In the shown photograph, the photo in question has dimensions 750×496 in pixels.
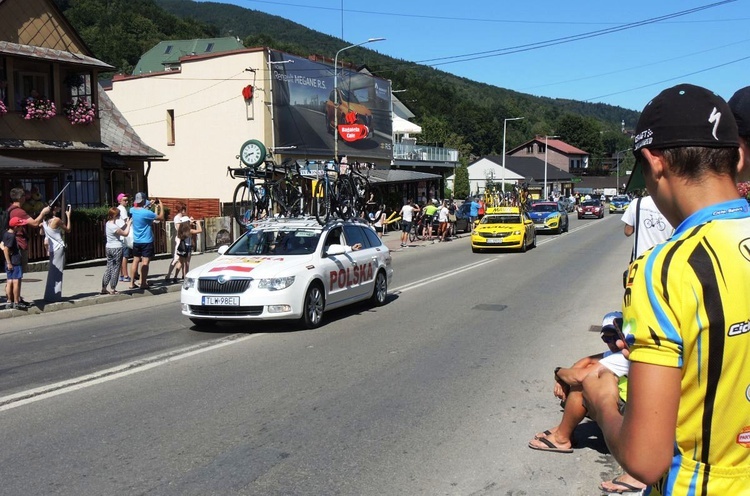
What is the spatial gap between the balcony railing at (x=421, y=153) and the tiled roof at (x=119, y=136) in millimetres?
22154

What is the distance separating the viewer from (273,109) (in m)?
36.4

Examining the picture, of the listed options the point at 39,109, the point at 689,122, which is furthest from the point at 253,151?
the point at 689,122

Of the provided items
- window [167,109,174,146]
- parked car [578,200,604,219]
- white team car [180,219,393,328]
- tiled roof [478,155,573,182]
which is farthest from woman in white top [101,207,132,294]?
tiled roof [478,155,573,182]

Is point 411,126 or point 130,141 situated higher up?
point 411,126

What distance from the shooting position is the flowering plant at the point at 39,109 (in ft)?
73.3

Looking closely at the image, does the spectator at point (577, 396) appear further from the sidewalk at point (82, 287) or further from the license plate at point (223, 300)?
the sidewalk at point (82, 287)

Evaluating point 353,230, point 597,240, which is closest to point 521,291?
point 353,230

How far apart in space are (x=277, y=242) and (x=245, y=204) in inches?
146

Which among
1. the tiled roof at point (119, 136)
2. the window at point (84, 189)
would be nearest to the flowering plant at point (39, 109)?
the window at point (84, 189)

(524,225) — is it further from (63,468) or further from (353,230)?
(63,468)

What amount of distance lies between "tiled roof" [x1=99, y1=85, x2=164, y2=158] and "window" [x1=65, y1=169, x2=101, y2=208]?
244 centimetres

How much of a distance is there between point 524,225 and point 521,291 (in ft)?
39.9

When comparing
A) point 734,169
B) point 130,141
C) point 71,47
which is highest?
point 71,47

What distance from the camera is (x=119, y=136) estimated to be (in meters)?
29.4
